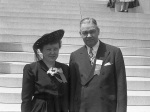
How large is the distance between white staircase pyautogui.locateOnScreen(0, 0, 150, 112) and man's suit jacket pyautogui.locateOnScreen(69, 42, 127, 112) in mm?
1678

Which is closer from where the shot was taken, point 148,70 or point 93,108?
point 93,108

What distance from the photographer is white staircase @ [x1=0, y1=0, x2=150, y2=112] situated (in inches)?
161

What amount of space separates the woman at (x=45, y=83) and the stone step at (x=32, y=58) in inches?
105

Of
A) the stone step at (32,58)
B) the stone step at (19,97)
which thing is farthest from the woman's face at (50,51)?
the stone step at (32,58)

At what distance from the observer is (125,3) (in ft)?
29.0

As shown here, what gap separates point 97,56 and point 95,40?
0.14 m

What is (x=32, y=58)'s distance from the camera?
4.83 metres

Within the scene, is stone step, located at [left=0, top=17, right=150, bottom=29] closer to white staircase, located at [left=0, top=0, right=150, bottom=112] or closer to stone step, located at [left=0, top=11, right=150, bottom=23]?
white staircase, located at [left=0, top=0, right=150, bottom=112]

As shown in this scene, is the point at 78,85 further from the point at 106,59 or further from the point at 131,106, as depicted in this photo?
the point at 131,106

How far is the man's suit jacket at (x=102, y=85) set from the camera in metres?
2.10

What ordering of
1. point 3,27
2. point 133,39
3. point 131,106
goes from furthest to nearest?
point 3,27 → point 133,39 → point 131,106

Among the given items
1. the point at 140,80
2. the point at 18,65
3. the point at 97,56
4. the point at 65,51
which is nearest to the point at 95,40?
the point at 97,56

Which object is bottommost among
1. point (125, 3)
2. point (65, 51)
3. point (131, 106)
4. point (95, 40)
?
point (131, 106)

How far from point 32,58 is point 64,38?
971 millimetres
